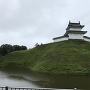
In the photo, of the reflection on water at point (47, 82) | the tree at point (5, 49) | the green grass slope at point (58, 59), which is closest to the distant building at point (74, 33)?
the green grass slope at point (58, 59)

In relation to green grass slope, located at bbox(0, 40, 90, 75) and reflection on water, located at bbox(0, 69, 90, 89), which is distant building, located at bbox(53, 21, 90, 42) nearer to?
green grass slope, located at bbox(0, 40, 90, 75)

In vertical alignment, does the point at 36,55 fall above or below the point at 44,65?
above

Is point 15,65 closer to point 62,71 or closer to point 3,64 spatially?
point 3,64

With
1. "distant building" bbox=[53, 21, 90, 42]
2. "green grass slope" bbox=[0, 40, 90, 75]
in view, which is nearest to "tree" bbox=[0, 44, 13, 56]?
"green grass slope" bbox=[0, 40, 90, 75]

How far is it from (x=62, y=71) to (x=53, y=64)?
4893 mm

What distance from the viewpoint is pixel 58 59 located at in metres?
51.7

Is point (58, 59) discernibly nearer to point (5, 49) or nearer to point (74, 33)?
point (74, 33)

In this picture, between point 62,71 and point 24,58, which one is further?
point 24,58

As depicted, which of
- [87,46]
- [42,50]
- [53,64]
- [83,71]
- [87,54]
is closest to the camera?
[83,71]

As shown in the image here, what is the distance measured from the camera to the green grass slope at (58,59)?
46031mm

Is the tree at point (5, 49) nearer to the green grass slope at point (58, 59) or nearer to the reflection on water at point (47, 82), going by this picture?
the green grass slope at point (58, 59)

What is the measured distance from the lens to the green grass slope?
151 ft

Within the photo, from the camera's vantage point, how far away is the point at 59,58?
52188 mm

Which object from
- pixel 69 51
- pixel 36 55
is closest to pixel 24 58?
pixel 36 55
